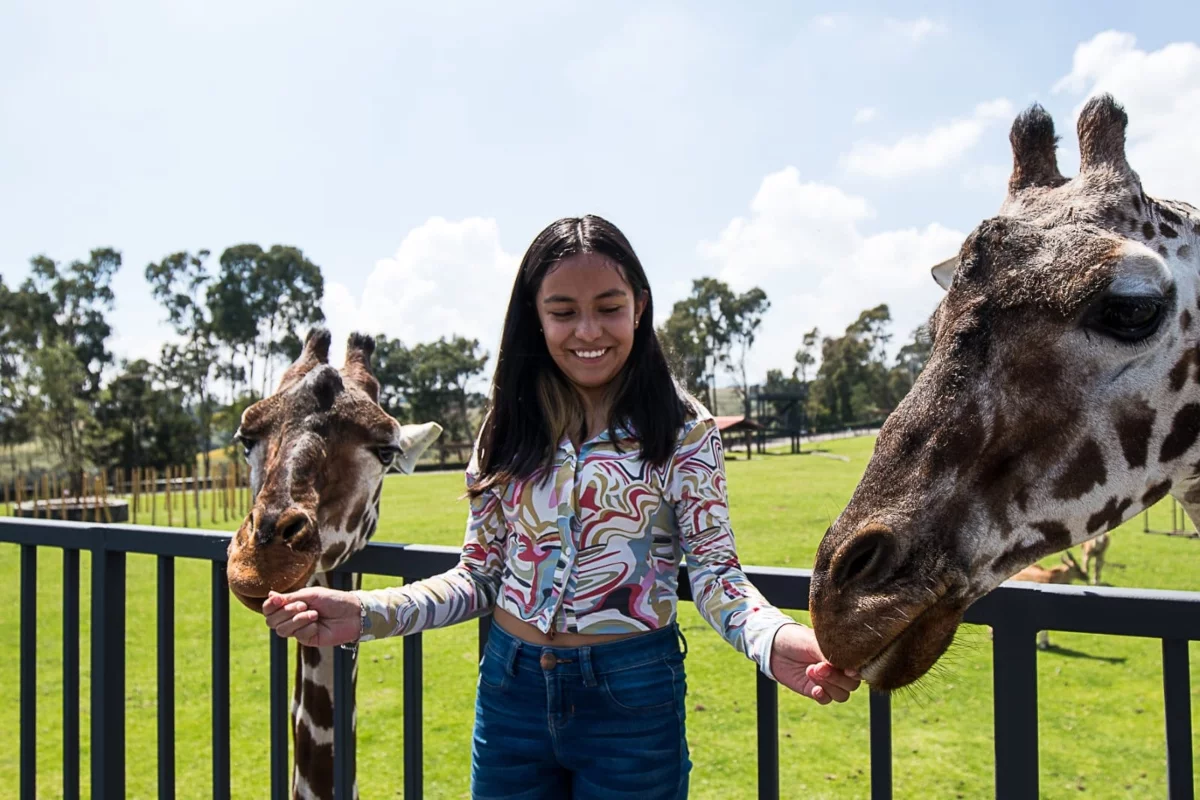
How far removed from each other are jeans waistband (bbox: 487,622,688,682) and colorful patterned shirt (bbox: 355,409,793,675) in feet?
0.14

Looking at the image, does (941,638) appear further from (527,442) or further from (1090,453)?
(527,442)

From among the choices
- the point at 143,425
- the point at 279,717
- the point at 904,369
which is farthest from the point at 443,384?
the point at 279,717

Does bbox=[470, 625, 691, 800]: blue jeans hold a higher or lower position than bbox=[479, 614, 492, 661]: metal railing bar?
lower

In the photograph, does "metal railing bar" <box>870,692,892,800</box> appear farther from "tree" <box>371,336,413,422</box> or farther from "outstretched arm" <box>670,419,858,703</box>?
"tree" <box>371,336,413,422</box>

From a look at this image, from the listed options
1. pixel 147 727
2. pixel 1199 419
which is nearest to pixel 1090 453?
pixel 1199 419

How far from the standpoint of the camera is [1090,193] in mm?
1671

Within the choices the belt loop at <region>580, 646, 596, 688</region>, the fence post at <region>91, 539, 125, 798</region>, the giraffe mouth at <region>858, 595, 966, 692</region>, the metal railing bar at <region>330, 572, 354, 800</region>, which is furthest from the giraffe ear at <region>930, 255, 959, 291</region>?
the fence post at <region>91, 539, 125, 798</region>

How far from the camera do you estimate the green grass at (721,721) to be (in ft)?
20.2

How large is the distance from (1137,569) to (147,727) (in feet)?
45.0

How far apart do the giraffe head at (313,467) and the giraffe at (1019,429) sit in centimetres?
162

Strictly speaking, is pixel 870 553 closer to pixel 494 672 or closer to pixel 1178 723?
pixel 1178 723

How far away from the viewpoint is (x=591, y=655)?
1.96 m

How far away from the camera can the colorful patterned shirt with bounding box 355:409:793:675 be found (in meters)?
1.98

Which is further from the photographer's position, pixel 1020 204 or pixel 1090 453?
pixel 1020 204
